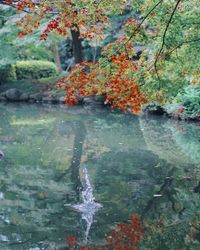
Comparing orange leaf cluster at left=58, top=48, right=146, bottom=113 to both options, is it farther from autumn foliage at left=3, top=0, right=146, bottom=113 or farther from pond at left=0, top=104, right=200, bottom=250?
pond at left=0, top=104, right=200, bottom=250

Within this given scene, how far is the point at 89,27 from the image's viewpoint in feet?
27.9

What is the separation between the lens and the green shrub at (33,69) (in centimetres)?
2969

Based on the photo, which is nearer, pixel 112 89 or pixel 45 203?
pixel 45 203

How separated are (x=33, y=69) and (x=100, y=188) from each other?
22.3m

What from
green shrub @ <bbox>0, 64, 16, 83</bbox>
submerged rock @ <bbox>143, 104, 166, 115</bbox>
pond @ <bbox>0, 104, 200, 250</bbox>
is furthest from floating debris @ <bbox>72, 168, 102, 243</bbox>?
green shrub @ <bbox>0, 64, 16, 83</bbox>

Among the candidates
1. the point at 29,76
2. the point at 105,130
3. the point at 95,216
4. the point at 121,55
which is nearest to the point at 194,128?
the point at 105,130

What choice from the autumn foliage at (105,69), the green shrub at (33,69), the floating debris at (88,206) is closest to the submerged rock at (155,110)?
the green shrub at (33,69)

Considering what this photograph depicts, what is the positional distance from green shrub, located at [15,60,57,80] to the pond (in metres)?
13.7

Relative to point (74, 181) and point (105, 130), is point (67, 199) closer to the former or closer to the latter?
point (74, 181)

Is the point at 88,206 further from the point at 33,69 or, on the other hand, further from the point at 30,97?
the point at 33,69

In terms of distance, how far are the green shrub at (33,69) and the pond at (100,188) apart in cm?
1374

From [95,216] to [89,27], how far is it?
3315 millimetres

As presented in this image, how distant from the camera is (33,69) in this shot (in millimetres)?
30062

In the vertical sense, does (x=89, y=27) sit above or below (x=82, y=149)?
above
